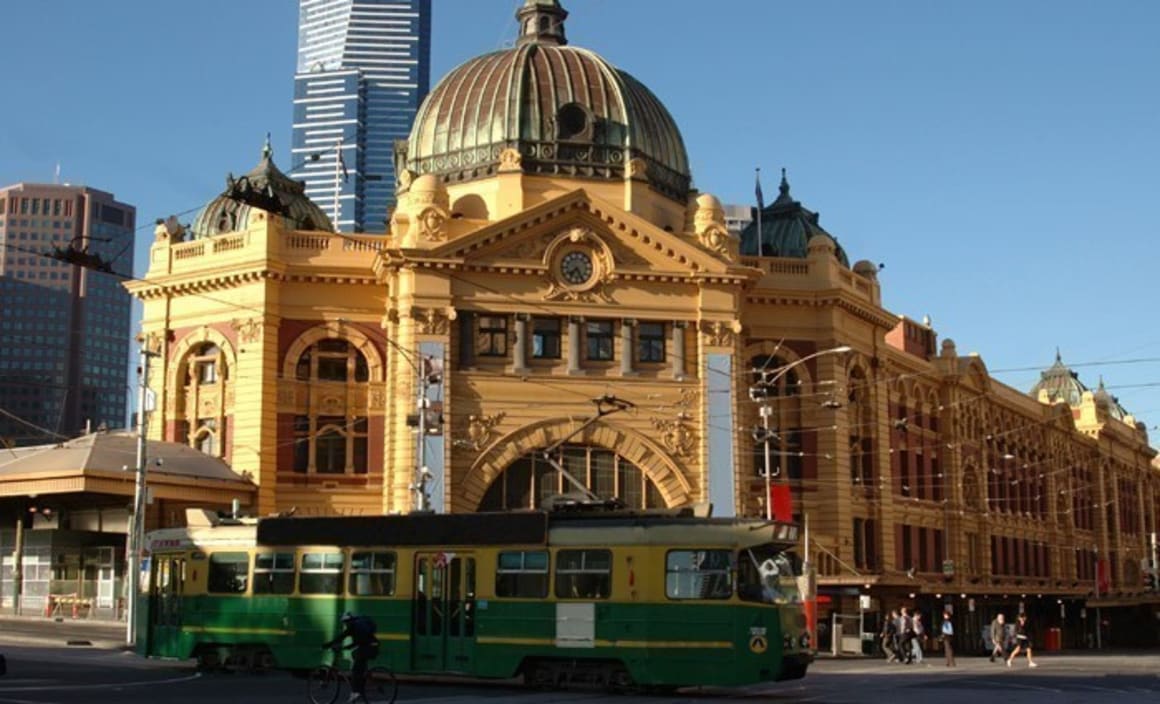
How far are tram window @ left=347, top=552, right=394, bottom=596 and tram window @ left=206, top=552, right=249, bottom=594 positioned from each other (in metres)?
2.76

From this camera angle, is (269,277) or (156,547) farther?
(269,277)

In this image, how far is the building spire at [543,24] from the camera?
68625 mm

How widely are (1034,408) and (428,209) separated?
167 feet

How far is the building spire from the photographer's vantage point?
6862 centimetres

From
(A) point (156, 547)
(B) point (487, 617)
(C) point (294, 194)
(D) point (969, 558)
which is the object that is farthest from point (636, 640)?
(D) point (969, 558)

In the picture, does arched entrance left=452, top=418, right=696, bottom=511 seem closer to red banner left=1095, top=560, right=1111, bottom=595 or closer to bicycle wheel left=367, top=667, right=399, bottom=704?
bicycle wheel left=367, top=667, right=399, bottom=704

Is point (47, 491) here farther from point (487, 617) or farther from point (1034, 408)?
point (1034, 408)

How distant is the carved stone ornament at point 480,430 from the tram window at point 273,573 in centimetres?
2163

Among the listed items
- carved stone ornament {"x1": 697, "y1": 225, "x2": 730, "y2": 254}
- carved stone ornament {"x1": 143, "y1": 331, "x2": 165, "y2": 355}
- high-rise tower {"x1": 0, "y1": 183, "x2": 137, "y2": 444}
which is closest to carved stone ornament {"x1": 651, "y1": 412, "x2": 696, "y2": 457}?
carved stone ornament {"x1": 697, "y1": 225, "x2": 730, "y2": 254}

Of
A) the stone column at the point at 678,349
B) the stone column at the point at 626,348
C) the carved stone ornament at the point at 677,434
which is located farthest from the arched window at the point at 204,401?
the stone column at the point at 678,349

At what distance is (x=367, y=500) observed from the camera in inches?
2299

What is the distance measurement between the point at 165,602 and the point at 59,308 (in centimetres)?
15843

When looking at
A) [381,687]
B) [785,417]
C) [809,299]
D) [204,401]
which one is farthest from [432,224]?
[381,687]

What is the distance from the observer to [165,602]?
35.2 m
